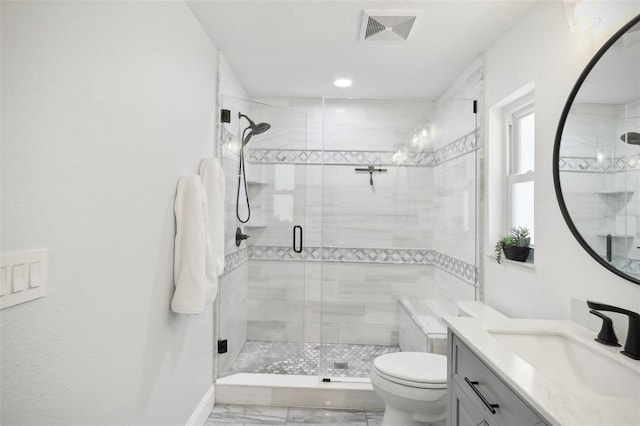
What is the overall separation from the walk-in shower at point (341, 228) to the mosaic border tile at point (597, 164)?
93 centimetres

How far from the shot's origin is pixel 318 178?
2.61 metres

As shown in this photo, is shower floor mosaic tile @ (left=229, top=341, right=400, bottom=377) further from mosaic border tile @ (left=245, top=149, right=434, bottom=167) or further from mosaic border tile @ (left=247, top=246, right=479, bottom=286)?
mosaic border tile @ (left=245, top=149, right=434, bottom=167)

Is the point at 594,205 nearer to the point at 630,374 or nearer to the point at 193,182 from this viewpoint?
the point at 630,374

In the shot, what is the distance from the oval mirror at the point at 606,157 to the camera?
123 centimetres

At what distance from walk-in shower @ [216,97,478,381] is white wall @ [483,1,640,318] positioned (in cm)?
52

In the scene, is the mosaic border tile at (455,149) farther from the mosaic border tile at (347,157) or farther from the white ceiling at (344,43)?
the white ceiling at (344,43)

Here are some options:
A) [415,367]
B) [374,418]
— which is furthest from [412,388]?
[374,418]

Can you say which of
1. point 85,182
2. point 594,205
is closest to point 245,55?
point 85,182

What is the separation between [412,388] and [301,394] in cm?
93

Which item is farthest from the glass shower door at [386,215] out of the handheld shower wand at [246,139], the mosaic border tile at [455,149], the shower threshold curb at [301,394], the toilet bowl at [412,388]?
the toilet bowl at [412,388]

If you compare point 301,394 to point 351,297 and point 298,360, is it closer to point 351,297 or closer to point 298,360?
point 298,360

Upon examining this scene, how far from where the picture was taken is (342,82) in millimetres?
2951

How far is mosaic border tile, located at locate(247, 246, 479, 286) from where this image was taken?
2.53 metres

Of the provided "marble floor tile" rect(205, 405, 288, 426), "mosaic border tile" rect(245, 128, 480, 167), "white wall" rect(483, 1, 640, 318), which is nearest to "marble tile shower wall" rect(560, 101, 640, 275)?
"white wall" rect(483, 1, 640, 318)
